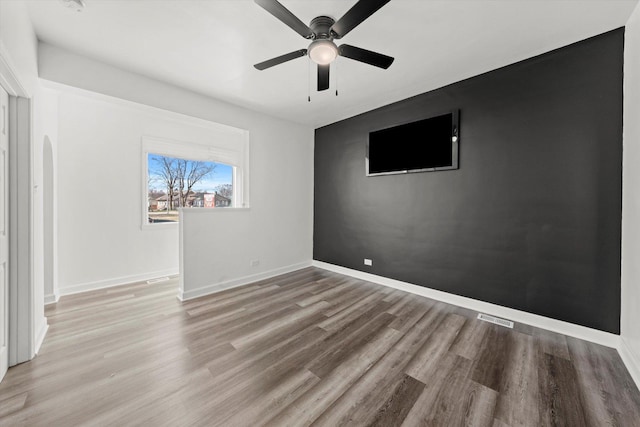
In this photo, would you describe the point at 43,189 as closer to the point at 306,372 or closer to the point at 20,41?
the point at 20,41

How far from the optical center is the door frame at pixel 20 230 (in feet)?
6.03

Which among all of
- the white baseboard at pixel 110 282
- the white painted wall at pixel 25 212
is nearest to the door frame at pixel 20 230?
the white painted wall at pixel 25 212

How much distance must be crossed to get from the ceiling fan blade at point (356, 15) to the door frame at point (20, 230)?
232 centimetres

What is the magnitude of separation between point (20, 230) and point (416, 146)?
13.3 feet

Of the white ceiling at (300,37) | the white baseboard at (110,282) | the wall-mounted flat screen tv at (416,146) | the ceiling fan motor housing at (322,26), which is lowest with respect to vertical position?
the white baseboard at (110,282)

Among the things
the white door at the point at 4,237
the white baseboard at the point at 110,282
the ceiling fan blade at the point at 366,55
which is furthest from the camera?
the white baseboard at the point at 110,282

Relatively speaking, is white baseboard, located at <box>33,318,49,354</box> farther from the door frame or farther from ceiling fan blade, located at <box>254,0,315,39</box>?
ceiling fan blade, located at <box>254,0,315,39</box>

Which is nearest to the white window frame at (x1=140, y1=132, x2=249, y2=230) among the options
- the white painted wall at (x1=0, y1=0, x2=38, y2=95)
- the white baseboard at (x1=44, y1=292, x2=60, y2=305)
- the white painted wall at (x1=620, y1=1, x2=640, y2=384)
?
the white baseboard at (x1=44, y1=292, x2=60, y2=305)

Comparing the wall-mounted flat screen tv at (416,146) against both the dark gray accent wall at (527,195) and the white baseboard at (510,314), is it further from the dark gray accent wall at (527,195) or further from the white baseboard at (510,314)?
the white baseboard at (510,314)

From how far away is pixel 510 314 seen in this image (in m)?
2.69

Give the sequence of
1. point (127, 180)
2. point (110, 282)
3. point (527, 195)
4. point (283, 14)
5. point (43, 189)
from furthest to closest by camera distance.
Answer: point (127, 180)
point (110, 282)
point (43, 189)
point (527, 195)
point (283, 14)

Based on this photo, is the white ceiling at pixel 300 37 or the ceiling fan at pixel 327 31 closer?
the ceiling fan at pixel 327 31

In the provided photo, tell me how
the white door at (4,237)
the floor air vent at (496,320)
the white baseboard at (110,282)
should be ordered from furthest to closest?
the white baseboard at (110,282) → the floor air vent at (496,320) → the white door at (4,237)

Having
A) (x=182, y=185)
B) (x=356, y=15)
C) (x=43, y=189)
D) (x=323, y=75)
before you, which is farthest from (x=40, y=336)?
(x=356, y=15)
